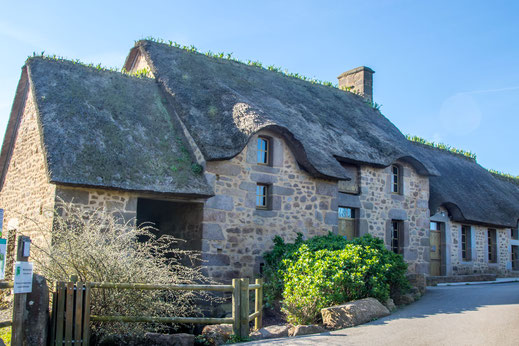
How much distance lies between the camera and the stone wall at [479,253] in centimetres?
1778

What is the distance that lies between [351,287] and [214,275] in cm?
304

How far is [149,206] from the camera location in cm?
1329

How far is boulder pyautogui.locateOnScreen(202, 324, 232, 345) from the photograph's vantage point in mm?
7602

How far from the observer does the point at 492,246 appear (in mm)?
19453

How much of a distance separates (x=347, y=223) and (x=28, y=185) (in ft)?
25.5

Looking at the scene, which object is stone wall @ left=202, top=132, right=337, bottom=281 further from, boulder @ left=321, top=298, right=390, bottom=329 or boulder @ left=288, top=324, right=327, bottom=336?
boulder @ left=288, top=324, right=327, bottom=336

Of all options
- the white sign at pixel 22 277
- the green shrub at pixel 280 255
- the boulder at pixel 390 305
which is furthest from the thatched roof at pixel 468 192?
the white sign at pixel 22 277

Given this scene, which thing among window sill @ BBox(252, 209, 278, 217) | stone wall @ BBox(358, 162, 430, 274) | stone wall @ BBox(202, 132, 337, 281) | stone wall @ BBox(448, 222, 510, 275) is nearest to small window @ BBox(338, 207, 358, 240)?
stone wall @ BBox(358, 162, 430, 274)

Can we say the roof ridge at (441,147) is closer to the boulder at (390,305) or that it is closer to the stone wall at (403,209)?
the stone wall at (403,209)

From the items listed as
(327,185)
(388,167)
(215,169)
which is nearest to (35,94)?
(215,169)

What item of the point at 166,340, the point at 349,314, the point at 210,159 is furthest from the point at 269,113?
the point at 166,340

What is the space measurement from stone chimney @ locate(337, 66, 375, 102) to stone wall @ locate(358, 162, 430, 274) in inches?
183

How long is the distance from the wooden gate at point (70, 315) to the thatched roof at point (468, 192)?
40.6ft

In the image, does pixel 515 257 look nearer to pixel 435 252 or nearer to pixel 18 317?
pixel 435 252
